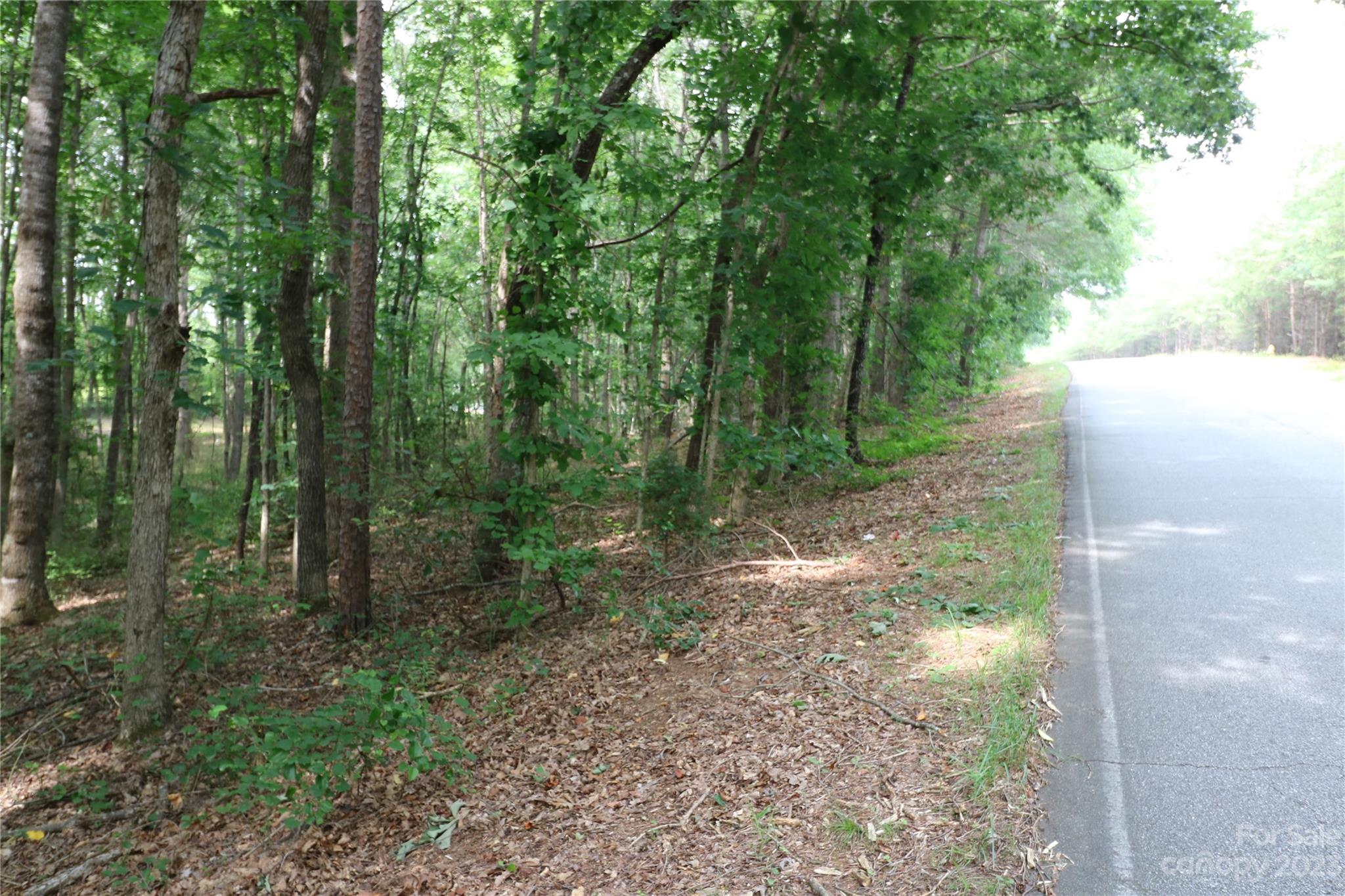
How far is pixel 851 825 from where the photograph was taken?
13.8 ft

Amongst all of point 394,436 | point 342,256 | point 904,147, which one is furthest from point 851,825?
point 394,436

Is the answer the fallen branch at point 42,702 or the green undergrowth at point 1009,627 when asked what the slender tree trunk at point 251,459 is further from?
the green undergrowth at point 1009,627

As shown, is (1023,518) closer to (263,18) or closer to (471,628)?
(471,628)

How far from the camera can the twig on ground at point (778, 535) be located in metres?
9.49

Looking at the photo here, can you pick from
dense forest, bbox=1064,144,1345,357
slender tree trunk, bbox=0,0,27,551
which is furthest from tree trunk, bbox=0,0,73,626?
dense forest, bbox=1064,144,1345,357

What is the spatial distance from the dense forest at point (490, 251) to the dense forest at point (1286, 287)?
2544 cm

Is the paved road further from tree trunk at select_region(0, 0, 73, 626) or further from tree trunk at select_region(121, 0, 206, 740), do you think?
tree trunk at select_region(0, 0, 73, 626)

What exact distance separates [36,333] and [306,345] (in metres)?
2.99

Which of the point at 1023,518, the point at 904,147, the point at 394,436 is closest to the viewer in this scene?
the point at 1023,518

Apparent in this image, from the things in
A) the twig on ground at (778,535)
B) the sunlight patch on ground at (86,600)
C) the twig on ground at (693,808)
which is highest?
the twig on ground at (778,535)

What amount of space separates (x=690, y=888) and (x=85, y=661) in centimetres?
676

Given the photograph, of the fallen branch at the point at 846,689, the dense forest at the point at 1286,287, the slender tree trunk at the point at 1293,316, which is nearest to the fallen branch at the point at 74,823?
the fallen branch at the point at 846,689

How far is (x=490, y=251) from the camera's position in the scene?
1057 cm

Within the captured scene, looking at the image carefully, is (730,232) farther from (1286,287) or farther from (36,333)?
(1286,287)
